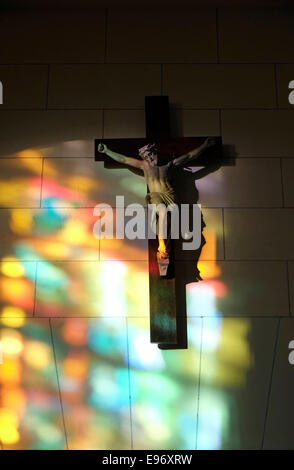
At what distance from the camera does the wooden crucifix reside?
7.24 feet

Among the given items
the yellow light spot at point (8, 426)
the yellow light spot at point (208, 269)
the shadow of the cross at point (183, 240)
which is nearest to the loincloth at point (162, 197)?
the shadow of the cross at point (183, 240)

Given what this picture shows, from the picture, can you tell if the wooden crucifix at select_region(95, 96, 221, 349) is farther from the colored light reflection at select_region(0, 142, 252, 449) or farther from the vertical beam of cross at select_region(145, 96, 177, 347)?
the colored light reflection at select_region(0, 142, 252, 449)

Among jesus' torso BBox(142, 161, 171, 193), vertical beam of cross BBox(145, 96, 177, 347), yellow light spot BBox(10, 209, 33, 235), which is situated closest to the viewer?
vertical beam of cross BBox(145, 96, 177, 347)

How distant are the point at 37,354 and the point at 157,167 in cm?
104

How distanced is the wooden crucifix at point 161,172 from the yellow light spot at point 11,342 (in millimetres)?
630

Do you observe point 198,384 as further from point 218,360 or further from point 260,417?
point 260,417

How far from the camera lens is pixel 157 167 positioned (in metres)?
2.32

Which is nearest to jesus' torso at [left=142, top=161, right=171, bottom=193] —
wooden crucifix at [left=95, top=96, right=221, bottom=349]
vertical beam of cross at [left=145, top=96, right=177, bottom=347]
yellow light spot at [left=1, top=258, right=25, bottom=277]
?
wooden crucifix at [left=95, top=96, right=221, bottom=349]

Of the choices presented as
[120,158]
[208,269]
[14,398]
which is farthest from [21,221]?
[208,269]

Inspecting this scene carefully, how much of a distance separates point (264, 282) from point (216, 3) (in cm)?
154

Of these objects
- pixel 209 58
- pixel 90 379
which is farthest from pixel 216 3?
pixel 90 379

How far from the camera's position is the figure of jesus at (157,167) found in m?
2.27

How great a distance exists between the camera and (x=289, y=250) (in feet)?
7.76

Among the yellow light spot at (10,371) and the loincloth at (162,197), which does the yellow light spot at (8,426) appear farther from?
the loincloth at (162,197)
